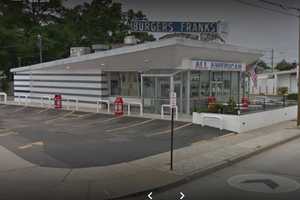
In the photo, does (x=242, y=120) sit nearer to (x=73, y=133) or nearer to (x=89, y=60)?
(x=73, y=133)

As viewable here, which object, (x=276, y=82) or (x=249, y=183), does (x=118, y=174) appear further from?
(x=276, y=82)

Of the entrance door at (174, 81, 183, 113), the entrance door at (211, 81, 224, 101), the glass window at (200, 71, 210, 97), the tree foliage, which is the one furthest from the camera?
the tree foliage

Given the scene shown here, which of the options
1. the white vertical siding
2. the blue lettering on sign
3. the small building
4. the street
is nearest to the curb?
the street

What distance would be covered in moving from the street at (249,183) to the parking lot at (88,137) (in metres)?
2.86

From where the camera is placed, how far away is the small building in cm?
2450

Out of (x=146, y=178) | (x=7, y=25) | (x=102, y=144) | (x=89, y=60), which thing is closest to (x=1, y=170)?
(x=146, y=178)

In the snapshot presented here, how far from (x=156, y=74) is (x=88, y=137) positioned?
9.22 meters

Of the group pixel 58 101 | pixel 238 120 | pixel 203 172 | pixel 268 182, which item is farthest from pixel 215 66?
pixel 268 182

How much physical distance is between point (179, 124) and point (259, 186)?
10745 mm

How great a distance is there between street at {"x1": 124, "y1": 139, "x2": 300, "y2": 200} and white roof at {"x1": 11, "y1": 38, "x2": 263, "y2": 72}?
11.0 meters

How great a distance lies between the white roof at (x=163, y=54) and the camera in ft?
76.1

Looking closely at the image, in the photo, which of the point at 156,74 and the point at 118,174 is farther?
the point at 156,74

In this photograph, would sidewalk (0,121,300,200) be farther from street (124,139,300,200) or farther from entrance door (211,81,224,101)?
entrance door (211,81,224,101)

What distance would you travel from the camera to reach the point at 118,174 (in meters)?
10.6
